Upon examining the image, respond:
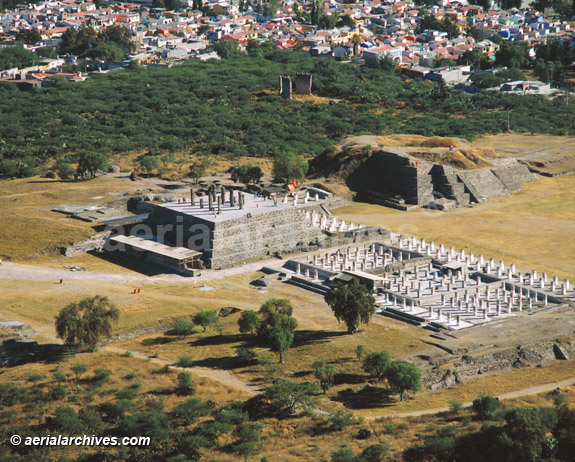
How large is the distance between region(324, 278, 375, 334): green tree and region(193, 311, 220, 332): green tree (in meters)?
7.20

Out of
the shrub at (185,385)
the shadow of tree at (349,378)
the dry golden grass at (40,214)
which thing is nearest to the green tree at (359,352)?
the shadow of tree at (349,378)

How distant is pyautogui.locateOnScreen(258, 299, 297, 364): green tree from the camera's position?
52.1 metres

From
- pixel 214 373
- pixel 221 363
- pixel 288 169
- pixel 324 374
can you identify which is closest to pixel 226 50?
pixel 288 169

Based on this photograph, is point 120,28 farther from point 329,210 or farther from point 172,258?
point 172,258

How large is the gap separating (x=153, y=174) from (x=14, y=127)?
28.4m

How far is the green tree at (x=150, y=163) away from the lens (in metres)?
94.4

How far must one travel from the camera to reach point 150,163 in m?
94.5

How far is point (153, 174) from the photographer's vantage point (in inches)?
3804

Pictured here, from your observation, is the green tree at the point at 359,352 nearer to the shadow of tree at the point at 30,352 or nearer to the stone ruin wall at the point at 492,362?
the stone ruin wall at the point at 492,362

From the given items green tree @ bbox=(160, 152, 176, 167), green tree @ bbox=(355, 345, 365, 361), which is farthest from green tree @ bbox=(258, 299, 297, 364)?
green tree @ bbox=(160, 152, 176, 167)

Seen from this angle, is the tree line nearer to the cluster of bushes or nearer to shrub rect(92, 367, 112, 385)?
shrub rect(92, 367, 112, 385)

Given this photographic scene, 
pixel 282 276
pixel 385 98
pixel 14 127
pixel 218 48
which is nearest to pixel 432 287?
pixel 282 276

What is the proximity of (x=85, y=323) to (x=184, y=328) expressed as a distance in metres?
6.35

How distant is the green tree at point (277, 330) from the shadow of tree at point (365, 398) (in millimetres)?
5121
